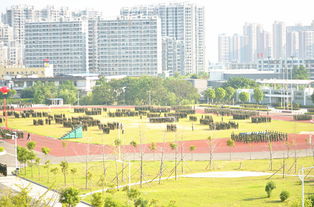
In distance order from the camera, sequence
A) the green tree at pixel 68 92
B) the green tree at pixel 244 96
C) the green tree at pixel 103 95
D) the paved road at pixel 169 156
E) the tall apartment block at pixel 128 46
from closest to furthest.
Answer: the paved road at pixel 169 156
the green tree at pixel 244 96
the green tree at pixel 103 95
the green tree at pixel 68 92
the tall apartment block at pixel 128 46

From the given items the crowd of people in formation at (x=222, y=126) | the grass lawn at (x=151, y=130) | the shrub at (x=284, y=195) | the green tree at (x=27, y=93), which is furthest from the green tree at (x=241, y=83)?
the shrub at (x=284, y=195)

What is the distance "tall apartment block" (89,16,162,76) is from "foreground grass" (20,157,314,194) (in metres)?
120

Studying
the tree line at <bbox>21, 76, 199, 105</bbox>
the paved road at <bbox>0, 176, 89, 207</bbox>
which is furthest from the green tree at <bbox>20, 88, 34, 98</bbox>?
the paved road at <bbox>0, 176, 89, 207</bbox>

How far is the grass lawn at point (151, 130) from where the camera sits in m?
59.3

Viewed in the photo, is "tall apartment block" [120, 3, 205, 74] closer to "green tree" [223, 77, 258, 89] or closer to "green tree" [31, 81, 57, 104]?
"green tree" [223, 77, 258, 89]

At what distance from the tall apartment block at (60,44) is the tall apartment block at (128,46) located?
3.97m

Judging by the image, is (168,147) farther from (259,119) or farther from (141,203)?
(141,203)

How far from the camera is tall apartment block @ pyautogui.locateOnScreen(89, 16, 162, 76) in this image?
16450 centimetres

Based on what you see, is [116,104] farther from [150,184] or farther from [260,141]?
[150,184]

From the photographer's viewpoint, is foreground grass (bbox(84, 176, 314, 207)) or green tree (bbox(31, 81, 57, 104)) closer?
foreground grass (bbox(84, 176, 314, 207))

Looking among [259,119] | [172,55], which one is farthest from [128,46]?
[259,119]

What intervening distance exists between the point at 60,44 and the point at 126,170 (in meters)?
130

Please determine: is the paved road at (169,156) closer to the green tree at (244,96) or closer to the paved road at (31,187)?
the paved road at (31,187)

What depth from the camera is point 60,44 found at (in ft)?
551
